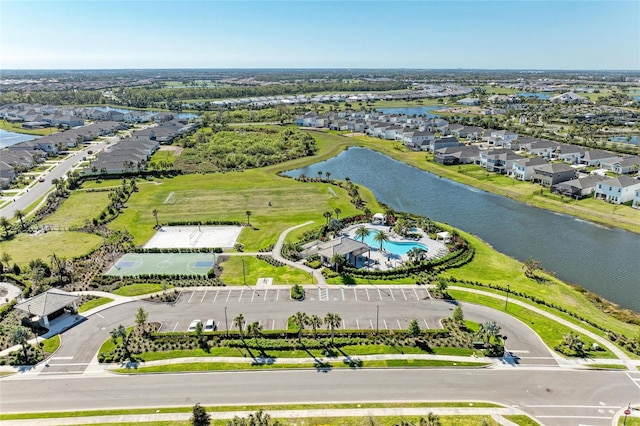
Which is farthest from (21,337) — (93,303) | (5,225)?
(5,225)

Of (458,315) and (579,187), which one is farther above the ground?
(579,187)

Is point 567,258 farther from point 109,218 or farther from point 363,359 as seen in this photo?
point 109,218

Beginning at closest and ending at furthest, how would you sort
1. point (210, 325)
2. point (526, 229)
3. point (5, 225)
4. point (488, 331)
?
point (488, 331) → point (210, 325) → point (5, 225) → point (526, 229)

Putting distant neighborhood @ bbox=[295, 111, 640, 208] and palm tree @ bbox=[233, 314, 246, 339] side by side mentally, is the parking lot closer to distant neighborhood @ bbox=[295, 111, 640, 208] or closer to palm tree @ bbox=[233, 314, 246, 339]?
palm tree @ bbox=[233, 314, 246, 339]

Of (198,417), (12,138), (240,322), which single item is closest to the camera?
(198,417)

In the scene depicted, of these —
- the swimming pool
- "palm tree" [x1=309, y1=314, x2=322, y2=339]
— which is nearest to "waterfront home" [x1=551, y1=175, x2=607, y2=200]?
the swimming pool

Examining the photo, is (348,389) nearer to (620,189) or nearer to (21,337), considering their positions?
(21,337)

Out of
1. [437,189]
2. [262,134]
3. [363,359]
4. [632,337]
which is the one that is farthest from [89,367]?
[262,134]

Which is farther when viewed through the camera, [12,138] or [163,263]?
[12,138]
